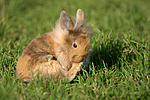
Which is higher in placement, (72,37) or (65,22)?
(65,22)

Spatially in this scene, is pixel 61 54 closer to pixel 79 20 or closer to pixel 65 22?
pixel 65 22

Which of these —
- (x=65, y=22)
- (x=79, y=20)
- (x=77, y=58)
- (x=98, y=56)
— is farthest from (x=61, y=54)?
(x=98, y=56)

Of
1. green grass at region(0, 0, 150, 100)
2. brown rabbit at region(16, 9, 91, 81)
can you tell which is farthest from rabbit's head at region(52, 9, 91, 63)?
green grass at region(0, 0, 150, 100)

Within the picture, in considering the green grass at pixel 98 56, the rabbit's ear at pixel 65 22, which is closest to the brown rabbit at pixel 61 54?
the rabbit's ear at pixel 65 22

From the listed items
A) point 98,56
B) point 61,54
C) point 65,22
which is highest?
point 65,22

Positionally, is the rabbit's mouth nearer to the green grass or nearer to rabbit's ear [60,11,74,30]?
the green grass

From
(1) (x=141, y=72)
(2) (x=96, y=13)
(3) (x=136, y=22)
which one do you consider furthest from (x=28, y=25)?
(1) (x=141, y=72)

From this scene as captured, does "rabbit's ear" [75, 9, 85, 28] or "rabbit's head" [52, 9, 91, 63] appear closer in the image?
"rabbit's head" [52, 9, 91, 63]

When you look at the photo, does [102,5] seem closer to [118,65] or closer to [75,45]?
[118,65]

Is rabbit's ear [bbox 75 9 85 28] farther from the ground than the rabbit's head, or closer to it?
farther from the ground
